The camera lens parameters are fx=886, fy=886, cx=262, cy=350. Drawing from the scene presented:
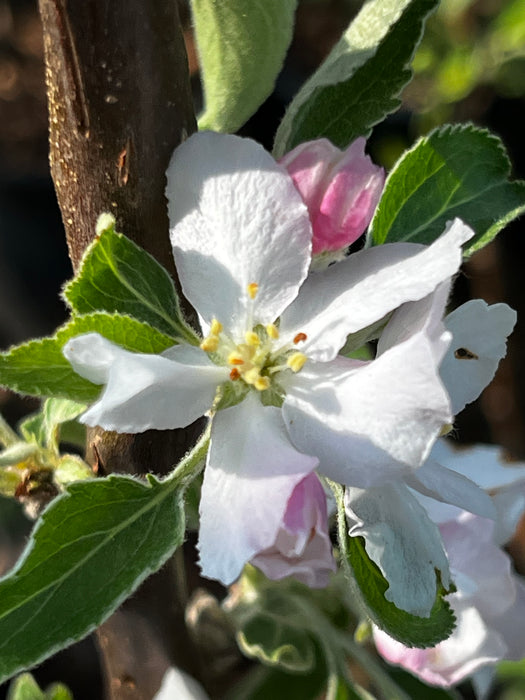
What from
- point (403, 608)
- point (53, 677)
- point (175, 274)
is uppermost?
point (175, 274)

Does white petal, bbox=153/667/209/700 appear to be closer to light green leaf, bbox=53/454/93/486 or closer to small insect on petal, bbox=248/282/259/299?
light green leaf, bbox=53/454/93/486

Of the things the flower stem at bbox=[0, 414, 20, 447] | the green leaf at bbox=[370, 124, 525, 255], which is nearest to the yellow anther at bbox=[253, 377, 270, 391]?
the green leaf at bbox=[370, 124, 525, 255]

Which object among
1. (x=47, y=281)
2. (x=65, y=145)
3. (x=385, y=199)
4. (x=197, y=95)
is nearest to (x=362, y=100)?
(x=385, y=199)

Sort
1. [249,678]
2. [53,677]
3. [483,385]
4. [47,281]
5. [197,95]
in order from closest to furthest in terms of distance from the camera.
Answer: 1. [483,385]
2. [249,678]
3. [53,677]
4. [47,281]
5. [197,95]

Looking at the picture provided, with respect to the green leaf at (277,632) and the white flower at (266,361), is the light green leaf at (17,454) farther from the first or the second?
the green leaf at (277,632)

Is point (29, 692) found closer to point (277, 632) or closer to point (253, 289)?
point (277, 632)

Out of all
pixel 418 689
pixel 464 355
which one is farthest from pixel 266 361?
pixel 418 689

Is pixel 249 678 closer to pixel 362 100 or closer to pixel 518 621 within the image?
pixel 518 621
